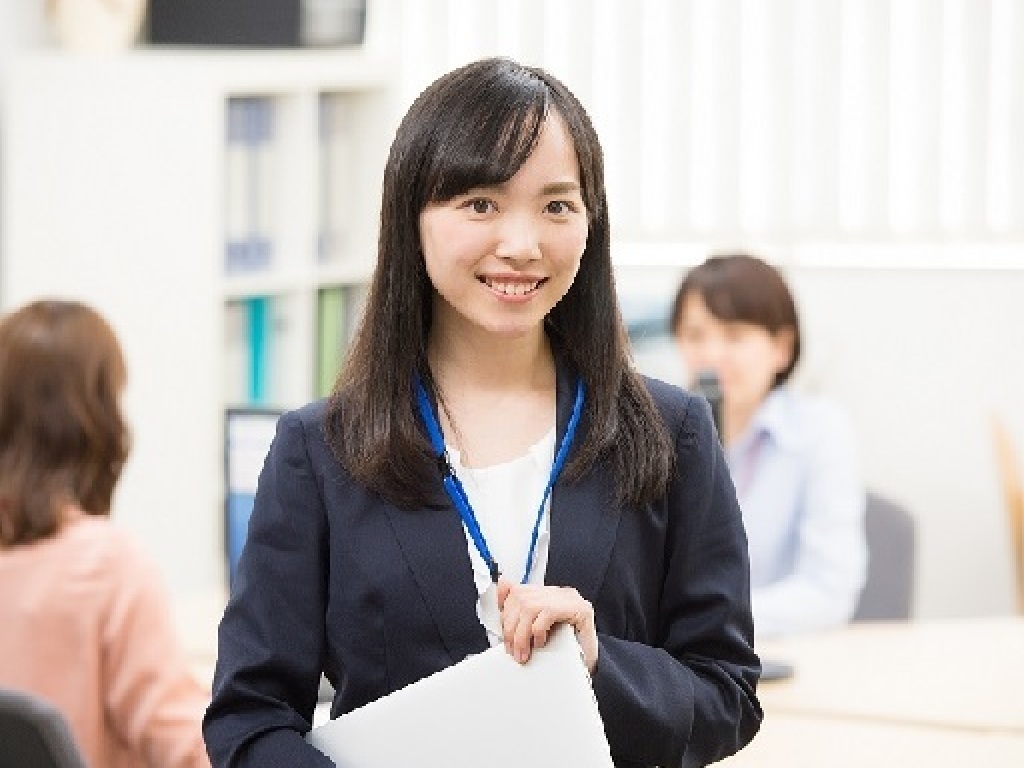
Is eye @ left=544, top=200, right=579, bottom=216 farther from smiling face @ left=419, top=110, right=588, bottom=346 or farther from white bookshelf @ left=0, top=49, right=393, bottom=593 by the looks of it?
white bookshelf @ left=0, top=49, right=393, bottom=593

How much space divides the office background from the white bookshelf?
583mm

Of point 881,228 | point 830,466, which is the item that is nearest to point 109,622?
point 830,466

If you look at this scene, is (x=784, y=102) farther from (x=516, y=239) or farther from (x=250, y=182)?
(x=516, y=239)

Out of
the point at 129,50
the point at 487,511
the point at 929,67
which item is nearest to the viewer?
the point at 487,511

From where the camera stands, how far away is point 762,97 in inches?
196

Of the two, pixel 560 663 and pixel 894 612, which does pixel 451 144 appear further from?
pixel 894 612

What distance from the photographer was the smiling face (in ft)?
5.08

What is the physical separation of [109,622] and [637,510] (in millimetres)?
1237

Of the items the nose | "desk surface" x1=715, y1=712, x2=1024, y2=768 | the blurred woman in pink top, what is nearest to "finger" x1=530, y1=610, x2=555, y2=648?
the nose

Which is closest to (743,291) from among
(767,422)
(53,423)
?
(767,422)

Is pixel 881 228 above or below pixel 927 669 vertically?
above

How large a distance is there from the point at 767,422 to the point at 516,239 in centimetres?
241

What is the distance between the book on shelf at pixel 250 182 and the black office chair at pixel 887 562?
1479mm

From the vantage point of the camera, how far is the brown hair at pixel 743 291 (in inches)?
153
